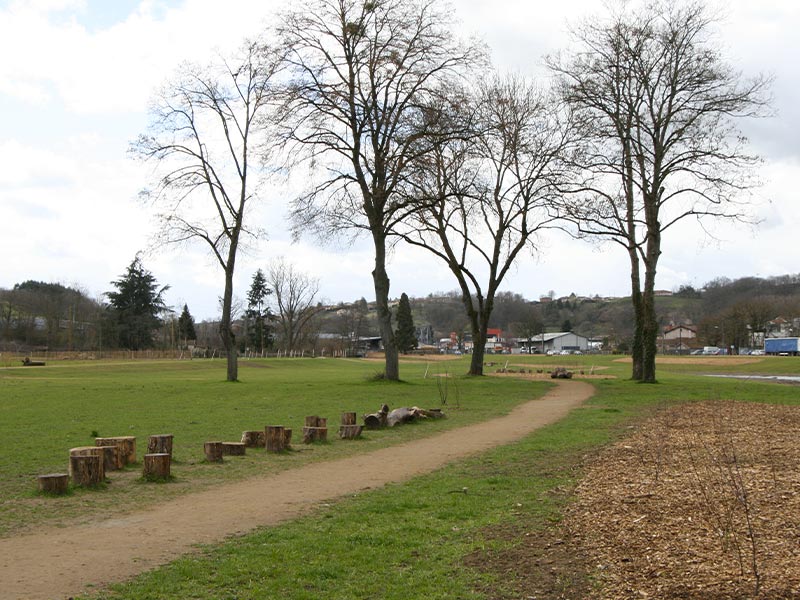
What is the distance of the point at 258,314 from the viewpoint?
107875 millimetres

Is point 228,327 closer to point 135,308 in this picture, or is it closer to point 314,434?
point 314,434

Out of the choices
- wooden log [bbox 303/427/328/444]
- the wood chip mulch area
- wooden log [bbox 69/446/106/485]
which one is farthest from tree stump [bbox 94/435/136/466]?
the wood chip mulch area

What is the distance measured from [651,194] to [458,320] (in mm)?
151620

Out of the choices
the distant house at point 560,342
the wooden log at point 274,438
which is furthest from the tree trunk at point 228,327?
the distant house at point 560,342

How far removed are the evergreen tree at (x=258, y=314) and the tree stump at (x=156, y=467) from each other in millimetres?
96125

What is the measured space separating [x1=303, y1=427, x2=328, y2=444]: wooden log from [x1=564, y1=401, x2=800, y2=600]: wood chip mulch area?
5.99 metres

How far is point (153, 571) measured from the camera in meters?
6.81

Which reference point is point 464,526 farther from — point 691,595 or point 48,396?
point 48,396

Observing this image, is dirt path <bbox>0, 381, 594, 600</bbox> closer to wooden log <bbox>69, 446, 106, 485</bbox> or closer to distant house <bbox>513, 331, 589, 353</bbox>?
wooden log <bbox>69, 446, 106, 485</bbox>

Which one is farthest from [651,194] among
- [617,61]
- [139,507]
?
[139,507]

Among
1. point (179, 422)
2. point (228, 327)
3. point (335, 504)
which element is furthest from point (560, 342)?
point (335, 504)

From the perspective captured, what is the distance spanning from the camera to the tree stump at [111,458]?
12055mm

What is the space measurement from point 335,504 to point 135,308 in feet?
298

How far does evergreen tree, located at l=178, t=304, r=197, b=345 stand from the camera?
119812 millimetres
